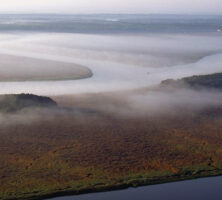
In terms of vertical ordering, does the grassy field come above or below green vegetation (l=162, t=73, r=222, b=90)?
above

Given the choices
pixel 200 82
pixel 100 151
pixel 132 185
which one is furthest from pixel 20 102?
pixel 200 82

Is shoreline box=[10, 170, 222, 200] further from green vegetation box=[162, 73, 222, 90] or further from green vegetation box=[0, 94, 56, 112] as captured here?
green vegetation box=[162, 73, 222, 90]

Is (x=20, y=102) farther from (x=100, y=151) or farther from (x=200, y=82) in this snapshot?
(x=200, y=82)

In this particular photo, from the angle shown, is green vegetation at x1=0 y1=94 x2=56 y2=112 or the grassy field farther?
green vegetation at x1=0 y1=94 x2=56 y2=112

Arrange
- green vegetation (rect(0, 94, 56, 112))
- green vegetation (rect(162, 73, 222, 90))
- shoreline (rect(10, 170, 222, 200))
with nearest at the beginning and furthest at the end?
shoreline (rect(10, 170, 222, 200)) → green vegetation (rect(0, 94, 56, 112)) → green vegetation (rect(162, 73, 222, 90))

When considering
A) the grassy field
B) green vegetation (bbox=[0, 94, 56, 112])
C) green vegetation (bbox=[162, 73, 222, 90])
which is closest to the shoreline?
the grassy field

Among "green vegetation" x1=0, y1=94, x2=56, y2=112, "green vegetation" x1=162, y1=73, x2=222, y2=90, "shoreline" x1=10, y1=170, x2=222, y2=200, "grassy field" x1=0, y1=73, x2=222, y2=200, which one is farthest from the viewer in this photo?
"green vegetation" x1=162, y1=73, x2=222, y2=90
